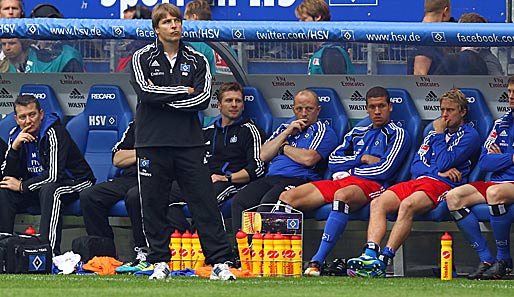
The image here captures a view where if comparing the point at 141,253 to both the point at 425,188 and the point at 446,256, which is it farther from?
the point at 446,256

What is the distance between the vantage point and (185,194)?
1036cm

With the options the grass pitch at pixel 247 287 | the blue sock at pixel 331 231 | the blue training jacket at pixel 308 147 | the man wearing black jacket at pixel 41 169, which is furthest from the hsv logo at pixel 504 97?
the man wearing black jacket at pixel 41 169

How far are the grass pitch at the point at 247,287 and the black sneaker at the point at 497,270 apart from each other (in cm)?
17

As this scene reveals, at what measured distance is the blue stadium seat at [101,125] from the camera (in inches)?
512

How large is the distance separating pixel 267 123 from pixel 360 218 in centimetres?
150

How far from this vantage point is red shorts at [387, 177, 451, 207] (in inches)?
446

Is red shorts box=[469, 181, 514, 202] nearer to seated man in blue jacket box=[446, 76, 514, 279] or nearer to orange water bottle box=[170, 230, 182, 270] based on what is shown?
seated man in blue jacket box=[446, 76, 514, 279]

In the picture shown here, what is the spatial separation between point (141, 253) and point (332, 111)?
2103 mm

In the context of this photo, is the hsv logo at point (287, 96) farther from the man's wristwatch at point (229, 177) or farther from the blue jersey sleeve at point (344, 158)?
the man's wristwatch at point (229, 177)

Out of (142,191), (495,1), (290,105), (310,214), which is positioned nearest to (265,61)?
(290,105)

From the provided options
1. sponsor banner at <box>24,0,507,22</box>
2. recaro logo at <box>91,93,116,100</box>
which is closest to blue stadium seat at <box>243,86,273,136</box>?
recaro logo at <box>91,93,116,100</box>

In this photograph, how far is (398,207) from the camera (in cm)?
1134

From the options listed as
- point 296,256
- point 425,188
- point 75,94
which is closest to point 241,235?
point 296,256

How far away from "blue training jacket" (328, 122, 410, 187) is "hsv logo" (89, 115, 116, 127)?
2.17m
